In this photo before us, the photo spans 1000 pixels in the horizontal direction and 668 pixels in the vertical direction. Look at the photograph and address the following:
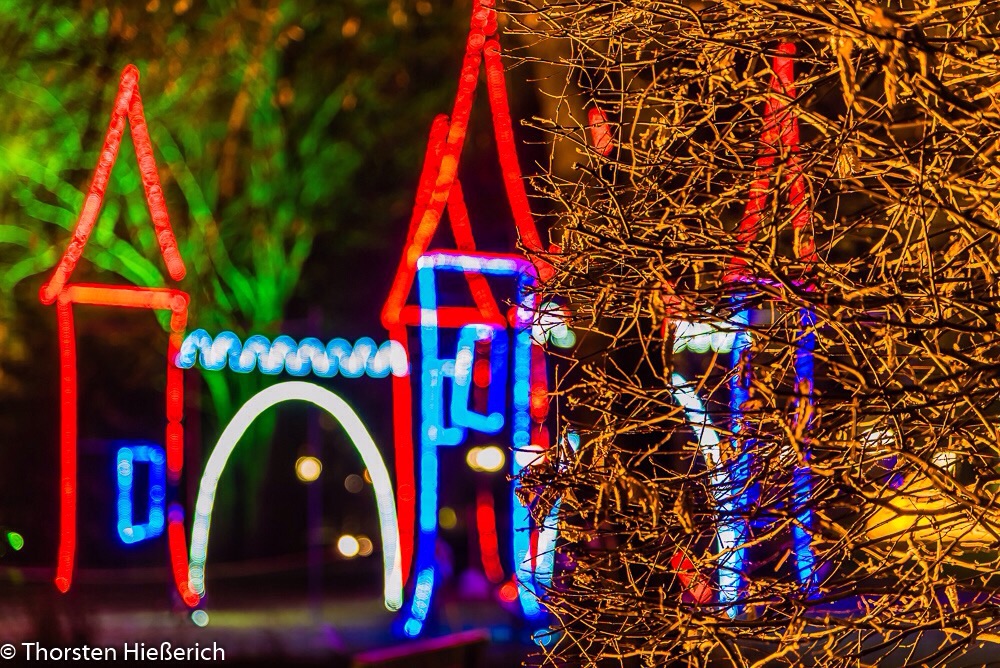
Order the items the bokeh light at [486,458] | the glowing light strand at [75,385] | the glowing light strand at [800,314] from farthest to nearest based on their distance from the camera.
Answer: the bokeh light at [486,458], the glowing light strand at [75,385], the glowing light strand at [800,314]

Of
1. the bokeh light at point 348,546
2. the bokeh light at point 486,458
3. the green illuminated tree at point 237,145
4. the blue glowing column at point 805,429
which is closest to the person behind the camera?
the blue glowing column at point 805,429

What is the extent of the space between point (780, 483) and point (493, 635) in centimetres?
567

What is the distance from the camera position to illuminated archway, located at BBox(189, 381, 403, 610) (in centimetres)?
647

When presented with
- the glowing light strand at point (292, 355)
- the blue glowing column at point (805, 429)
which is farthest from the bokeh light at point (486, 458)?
the blue glowing column at point (805, 429)

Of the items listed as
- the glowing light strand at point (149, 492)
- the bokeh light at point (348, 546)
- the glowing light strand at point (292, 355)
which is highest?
→ the glowing light strand at point (292, 355)

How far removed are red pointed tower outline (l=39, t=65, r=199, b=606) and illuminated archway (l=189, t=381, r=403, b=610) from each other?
692 mm

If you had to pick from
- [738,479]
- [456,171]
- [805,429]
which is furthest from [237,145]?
[805,429]

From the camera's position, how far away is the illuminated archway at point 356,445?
6.47m

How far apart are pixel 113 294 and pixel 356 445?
205 centimetres

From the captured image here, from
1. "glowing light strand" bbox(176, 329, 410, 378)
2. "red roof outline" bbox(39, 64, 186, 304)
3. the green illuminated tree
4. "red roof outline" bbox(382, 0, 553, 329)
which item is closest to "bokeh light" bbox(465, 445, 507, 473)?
"glowing light strand" bbox(176, 329, 410, 378)

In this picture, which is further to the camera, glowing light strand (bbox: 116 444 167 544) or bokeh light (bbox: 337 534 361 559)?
bokeh light (bbox: 337 534 361 559)

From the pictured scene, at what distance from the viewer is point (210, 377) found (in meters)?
11.1

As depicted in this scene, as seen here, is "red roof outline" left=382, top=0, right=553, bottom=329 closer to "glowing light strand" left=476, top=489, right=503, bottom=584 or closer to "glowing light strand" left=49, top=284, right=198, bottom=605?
"glowing light strand" left=49, top=284, right=198, bottom=605

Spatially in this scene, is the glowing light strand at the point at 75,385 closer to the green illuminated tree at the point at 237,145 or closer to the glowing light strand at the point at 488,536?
the glowing light strand at the point at 488,536
